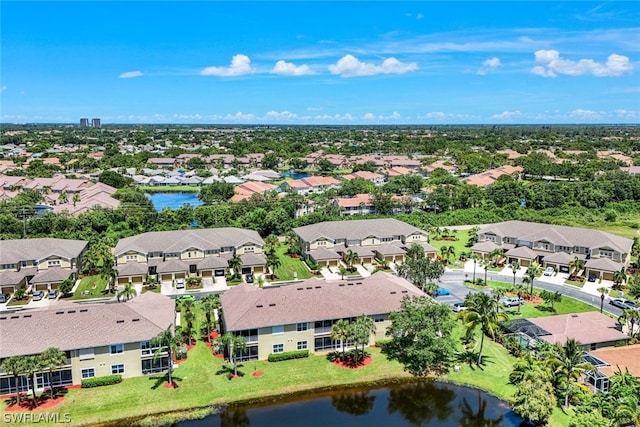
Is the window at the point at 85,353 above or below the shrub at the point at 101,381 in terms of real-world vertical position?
above

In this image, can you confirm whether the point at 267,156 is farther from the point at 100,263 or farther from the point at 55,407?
the point at 55,407

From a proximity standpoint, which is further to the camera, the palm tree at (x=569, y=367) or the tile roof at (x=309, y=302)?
the tile roof at (x=309, y=302)

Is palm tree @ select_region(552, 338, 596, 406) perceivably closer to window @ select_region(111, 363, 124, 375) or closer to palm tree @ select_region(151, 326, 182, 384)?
palm tree @ select_region(151, 326, 182, 384)

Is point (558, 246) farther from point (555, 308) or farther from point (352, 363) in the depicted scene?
point (352, 363)

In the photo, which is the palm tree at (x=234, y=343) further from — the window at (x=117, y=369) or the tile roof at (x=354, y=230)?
the tile roof at (x=354, y=230)

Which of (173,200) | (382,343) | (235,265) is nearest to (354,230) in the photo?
(235,265)

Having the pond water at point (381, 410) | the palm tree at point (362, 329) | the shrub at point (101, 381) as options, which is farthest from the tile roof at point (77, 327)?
the palm tree at point (362, 329)
